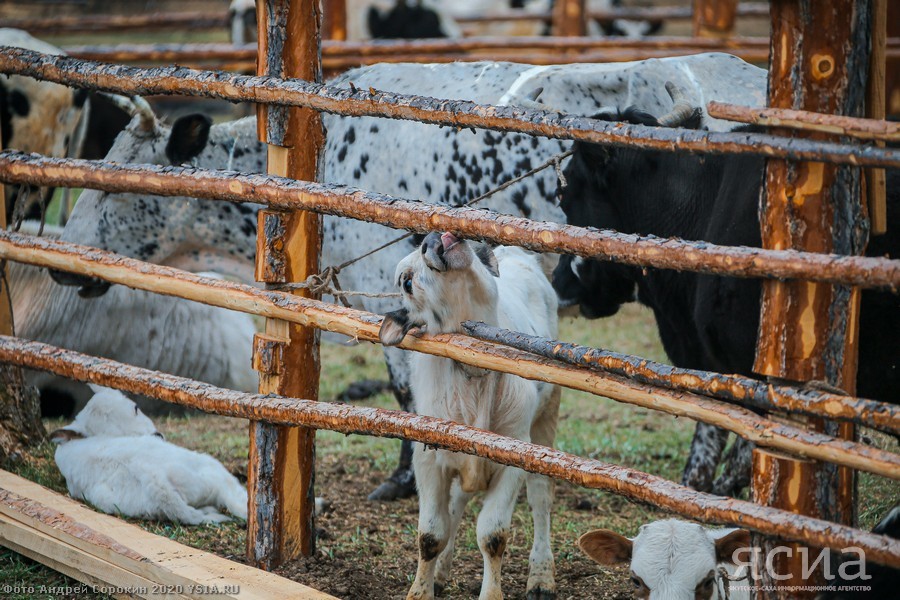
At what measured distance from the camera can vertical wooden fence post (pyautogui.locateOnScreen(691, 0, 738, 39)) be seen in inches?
399

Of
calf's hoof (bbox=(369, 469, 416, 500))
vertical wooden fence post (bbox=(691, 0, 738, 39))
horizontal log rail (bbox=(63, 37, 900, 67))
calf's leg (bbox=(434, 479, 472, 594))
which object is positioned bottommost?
calf's hoof (bbox=(369, 469, 416, 500))

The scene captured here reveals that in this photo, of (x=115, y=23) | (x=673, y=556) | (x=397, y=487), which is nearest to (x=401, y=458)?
(x=397, y=487)

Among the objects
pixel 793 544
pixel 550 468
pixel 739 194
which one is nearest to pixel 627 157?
pixel 739 194

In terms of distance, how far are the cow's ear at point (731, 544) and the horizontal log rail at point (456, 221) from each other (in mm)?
826

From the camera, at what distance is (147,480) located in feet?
14.5

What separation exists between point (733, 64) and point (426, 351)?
109 inches

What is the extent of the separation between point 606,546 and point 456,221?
42.7 inches

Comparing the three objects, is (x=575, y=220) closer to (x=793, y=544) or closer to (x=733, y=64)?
(x=733, y=64)

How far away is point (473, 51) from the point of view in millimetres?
10102

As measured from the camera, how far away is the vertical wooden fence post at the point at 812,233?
260 centimetres

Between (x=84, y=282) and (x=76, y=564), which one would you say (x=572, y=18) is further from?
(x=76, y=564)

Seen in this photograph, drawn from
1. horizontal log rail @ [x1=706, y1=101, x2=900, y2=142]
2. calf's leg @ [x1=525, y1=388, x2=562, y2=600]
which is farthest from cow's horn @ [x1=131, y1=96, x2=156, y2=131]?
horizontal log rail @ [x1=706, y1=101, x2=900, y2=142]

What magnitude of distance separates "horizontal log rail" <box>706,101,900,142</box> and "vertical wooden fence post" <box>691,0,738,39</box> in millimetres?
7970

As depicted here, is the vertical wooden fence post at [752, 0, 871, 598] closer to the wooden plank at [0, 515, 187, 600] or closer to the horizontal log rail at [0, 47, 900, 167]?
the horizontal log rail at [0, 47, 900, 167]
